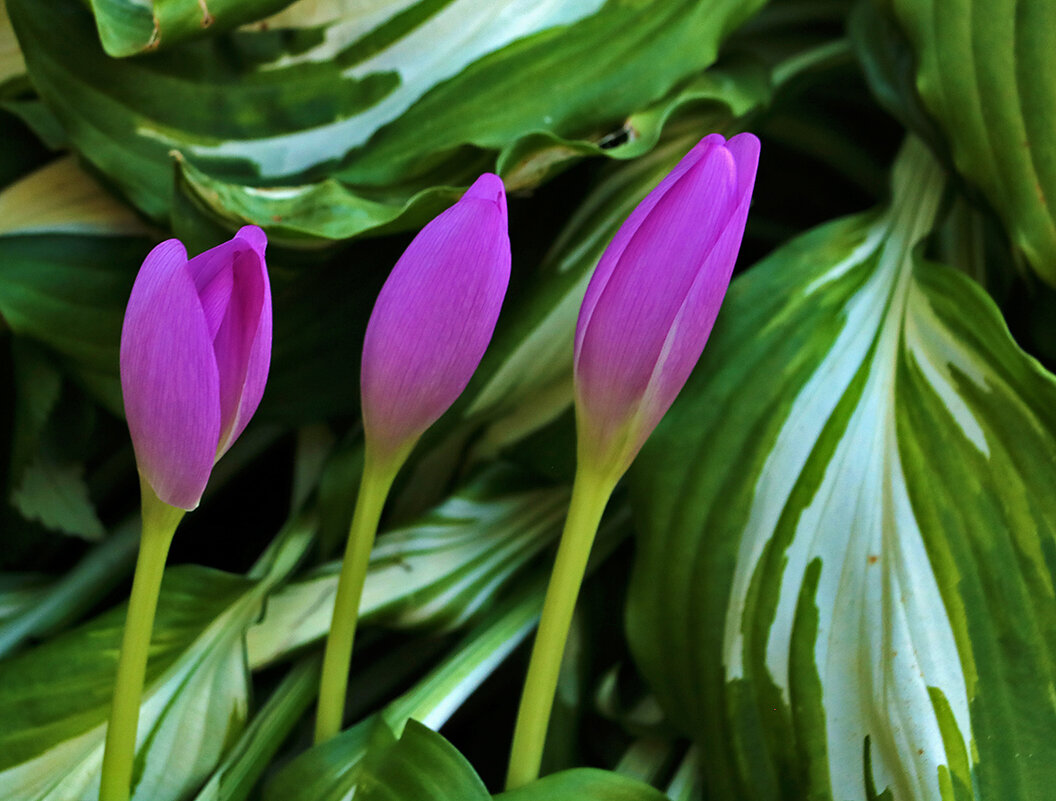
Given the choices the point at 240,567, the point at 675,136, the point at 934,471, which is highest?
the point at 675,136

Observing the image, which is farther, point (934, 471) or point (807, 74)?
point (807, 74)

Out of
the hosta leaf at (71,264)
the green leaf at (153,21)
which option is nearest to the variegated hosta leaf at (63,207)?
the hosta leaf at (71,264)

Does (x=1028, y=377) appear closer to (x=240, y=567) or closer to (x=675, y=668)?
(x=675, y=668)

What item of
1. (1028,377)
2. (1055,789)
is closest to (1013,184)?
(1028,377)

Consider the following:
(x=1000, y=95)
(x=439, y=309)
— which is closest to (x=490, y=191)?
(x=439, y=309)

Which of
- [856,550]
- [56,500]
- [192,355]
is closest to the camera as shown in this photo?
[192,355]

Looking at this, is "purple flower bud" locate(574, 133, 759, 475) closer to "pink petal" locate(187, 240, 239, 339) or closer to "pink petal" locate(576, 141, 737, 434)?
"pink petal" locate(576, 141, 737, 434)

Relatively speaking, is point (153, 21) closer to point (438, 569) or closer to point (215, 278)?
point (215, 278)
